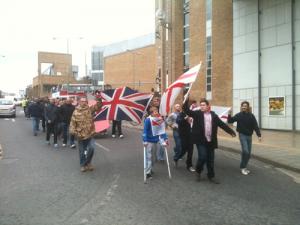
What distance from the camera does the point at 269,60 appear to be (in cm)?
2294

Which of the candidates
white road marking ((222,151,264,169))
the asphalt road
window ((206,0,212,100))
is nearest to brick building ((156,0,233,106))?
Result: window ((206,0,212,100))

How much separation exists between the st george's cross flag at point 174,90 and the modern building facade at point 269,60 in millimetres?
12681

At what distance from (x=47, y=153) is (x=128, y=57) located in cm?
6804

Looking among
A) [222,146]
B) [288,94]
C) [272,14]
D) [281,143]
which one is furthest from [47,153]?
[272,14]

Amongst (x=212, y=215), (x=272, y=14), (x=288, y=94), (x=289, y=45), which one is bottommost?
(x=212, y=215)

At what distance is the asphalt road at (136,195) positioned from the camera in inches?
249

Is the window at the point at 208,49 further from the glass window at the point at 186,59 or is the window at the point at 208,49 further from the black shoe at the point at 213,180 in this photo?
the black shoe at the point at 213,180

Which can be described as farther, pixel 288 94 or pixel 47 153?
pixel 288 94

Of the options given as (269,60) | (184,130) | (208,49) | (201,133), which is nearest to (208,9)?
(208,49)

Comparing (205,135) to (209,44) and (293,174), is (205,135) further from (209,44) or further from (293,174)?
(209,44)

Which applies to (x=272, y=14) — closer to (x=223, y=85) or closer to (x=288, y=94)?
(x=288, y=94)

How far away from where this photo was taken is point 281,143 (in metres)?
16.0

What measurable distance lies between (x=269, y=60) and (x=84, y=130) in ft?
49.0

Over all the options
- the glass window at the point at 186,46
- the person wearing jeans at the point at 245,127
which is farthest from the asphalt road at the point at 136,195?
the glass window at the point at 186,46
